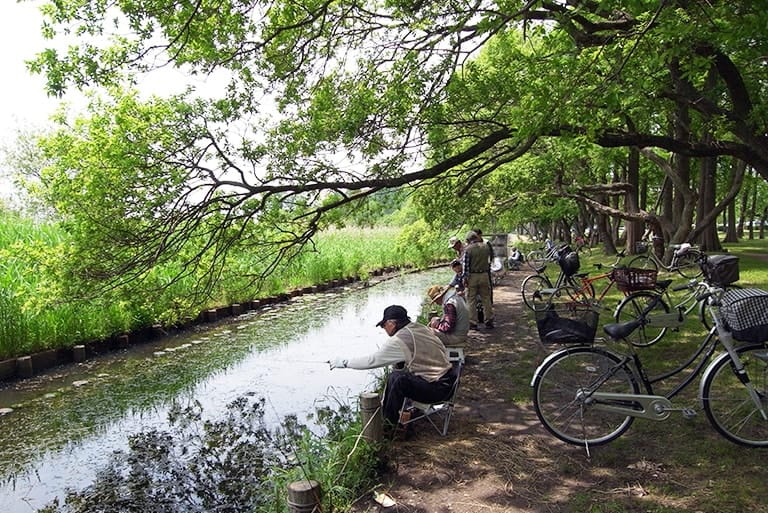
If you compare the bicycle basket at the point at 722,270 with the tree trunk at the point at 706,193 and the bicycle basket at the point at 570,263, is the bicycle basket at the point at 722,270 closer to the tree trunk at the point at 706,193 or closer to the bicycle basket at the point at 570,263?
the bicycle basket at the point at 570,263

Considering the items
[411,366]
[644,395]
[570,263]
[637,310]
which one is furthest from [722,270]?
[570,263]

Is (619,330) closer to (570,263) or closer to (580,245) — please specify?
(570,263)

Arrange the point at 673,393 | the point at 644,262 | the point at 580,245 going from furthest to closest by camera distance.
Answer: the point at 580,245 < the point at 644,262 < the point at 673,393

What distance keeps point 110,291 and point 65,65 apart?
2.75 metres

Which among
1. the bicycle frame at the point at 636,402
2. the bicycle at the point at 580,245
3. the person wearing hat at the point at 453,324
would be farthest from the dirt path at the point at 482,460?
the bicycle at the point at 580,245

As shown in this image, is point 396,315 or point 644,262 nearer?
point 396,315

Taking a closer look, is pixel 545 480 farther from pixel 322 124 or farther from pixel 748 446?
pixel 322 124

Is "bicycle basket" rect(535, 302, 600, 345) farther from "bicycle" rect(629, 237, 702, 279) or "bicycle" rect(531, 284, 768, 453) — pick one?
"bicycle" rect(629, 237, 702, 279)

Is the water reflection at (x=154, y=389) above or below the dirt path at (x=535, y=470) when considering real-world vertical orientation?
below

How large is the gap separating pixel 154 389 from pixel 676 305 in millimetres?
7328

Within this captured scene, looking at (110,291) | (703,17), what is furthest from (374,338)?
(703,17)

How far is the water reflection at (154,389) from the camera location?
5852 mm

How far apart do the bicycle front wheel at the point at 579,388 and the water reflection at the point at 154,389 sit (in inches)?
129

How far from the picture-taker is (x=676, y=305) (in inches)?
265
